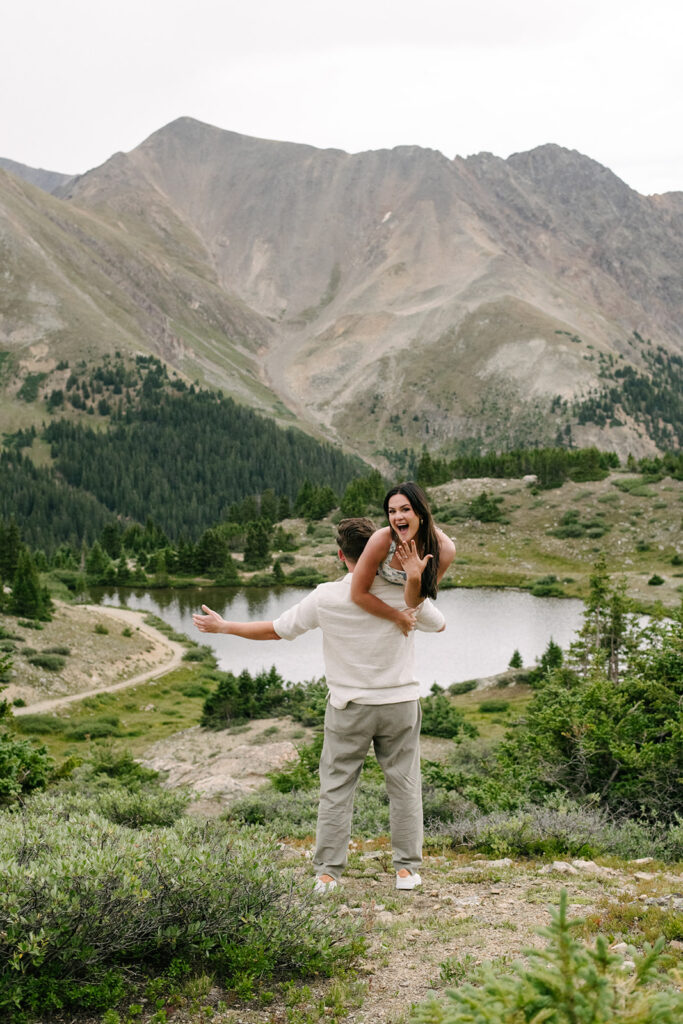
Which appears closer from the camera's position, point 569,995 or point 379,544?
point 569,995

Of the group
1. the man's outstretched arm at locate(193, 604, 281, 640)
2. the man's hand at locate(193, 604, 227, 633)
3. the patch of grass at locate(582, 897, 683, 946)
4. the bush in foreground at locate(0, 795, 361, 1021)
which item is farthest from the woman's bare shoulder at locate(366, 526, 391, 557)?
the patch of grass at locate(582, 897, 683, 946)

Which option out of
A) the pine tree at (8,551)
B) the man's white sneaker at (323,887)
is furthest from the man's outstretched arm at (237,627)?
the pine tree at (8,551)

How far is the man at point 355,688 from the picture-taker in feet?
20.3

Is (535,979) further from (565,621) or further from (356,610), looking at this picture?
(565,621)

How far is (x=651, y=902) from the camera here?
6367mm

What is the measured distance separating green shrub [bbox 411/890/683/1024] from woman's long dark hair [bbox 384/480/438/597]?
3.42 meters

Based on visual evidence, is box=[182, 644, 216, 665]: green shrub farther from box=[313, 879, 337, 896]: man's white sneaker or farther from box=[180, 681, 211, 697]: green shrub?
box=[313, 879, 337, 896]: man's white sneaker

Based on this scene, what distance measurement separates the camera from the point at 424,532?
5938mm

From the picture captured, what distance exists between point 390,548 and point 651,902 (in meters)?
3.80

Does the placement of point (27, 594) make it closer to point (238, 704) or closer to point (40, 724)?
point (40, 724)

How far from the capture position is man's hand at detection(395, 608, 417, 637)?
604cm

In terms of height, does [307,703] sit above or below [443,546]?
below

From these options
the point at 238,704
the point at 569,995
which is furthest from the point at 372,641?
the point at 238,704

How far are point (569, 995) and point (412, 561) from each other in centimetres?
351
